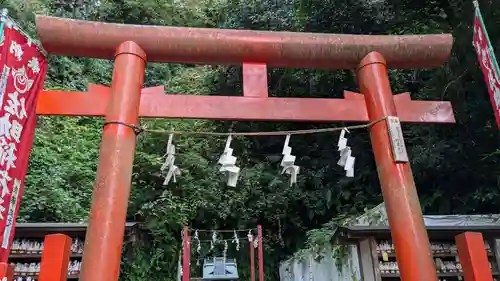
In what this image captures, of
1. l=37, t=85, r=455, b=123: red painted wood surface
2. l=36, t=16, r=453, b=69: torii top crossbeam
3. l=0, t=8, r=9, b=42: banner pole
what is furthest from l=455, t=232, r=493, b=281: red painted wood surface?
l=0, t=8, r=9, b=42: banner pole

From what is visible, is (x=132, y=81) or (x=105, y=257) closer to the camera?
(x=105, y=257)

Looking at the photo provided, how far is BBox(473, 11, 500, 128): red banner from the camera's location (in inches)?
157

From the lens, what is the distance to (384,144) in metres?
3.69

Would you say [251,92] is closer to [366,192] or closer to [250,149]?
[366,192]

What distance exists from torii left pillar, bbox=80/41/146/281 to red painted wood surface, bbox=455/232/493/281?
261 cm

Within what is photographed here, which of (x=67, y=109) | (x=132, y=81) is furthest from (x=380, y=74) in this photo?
(x=67, y=109)

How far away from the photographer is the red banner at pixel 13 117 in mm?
3359

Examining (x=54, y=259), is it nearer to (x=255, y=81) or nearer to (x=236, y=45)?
(x=255, y=81)

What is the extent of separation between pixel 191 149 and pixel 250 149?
2099 mm

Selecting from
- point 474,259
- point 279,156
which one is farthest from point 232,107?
point 279,156

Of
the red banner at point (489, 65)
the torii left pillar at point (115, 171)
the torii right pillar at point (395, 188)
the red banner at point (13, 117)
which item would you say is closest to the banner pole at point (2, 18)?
the red banner at point (13, 117)

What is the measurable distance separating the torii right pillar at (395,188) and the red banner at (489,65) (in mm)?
1017

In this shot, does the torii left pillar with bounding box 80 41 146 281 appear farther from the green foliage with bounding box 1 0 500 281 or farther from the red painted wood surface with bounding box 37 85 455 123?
the green foliage with bounding box 1 0 500 281

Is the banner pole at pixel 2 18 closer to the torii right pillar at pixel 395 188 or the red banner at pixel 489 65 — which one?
the torii right pillar at pixel 395 188
